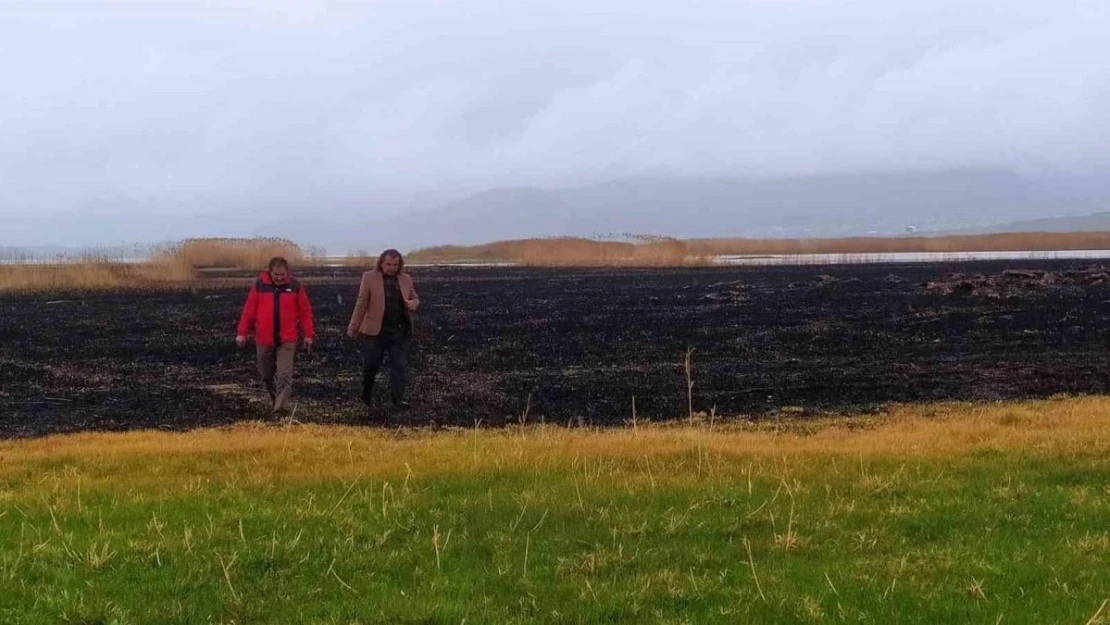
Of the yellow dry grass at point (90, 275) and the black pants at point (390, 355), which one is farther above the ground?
the yellow dry grass at point (90, 275)

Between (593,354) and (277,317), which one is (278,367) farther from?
(593,354)

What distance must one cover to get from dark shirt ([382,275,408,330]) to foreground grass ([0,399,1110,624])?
2.87m

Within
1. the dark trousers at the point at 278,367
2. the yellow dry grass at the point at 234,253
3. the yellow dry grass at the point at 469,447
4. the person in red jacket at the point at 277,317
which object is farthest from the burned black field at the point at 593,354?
the yellow dry grass at the point at 234,253

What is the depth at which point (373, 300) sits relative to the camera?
37.1 feet

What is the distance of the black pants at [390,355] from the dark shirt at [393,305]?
0.30ft

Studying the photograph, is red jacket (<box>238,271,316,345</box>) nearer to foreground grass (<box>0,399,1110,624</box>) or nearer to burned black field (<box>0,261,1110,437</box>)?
burned black field (<box>0,261,1110,437</box>)

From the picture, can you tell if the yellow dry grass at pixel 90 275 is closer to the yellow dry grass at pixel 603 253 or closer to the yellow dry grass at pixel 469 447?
the yellow dry grass at pixel 603 253

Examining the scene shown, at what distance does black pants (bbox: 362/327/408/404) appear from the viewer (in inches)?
455

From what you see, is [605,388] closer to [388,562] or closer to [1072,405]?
[1072,405]

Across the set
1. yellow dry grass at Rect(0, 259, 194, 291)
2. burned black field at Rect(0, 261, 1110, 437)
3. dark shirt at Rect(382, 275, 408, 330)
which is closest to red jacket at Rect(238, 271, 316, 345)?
dark shirt at Rect(382, 275, 408, 330)

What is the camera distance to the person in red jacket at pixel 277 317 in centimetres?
1059

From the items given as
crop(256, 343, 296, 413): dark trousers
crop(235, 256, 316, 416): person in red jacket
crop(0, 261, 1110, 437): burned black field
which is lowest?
crop(0, 261, 1110, 437): burned black field

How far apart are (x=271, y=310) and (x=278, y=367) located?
0.72 meters

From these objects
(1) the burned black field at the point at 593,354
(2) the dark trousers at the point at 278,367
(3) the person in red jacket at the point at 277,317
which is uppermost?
(3) the person in red jacket at the point at 277,317
